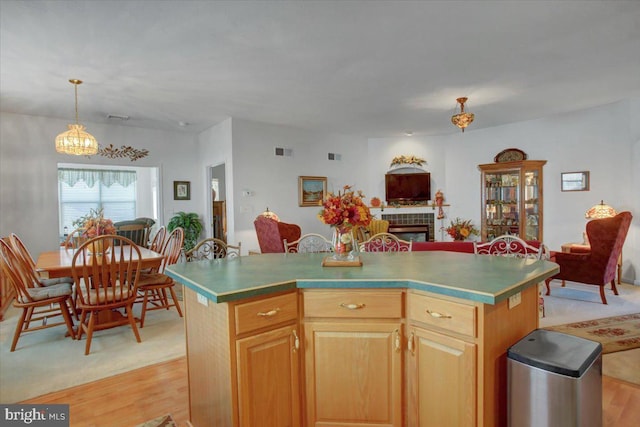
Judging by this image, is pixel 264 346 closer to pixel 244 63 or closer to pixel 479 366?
pixel 479 366

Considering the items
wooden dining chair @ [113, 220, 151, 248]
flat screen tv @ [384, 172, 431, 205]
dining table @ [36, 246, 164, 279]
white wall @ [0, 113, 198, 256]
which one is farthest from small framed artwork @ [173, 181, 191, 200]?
flat screen tv @ [384, 172, 431, 205]

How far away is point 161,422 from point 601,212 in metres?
6.02

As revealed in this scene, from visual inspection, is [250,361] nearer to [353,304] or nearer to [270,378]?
[270,378]

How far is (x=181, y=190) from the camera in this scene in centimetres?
705

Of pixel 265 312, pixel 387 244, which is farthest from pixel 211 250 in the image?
pixel 265 312

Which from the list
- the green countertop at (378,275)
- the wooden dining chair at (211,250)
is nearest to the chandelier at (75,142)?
the wooden dining chair at (211,250)

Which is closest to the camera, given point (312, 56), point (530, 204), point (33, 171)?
point (312, 56)

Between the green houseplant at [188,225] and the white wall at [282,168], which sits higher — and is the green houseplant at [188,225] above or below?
below

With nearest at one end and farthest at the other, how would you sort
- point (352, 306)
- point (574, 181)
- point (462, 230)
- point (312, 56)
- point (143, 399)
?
point (352, 306)
point (143, 399)
point (312, 56)
point (574, 181)
point (462, 230)

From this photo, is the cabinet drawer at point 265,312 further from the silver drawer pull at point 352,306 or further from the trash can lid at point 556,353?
the trash can lid at point 556,353

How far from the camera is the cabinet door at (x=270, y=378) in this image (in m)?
1.54

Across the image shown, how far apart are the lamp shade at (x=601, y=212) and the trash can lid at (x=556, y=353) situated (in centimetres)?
452

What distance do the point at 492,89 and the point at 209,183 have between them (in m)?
5.18

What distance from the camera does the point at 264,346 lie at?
1599 millimetres
